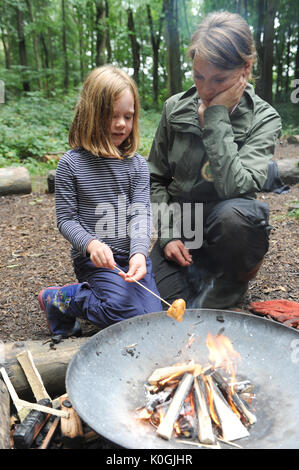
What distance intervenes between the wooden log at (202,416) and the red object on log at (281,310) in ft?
2.91

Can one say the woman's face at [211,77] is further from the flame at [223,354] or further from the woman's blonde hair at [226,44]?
the flame at [223,354]

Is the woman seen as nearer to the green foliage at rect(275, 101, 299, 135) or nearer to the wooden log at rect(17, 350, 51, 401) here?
the wooden log at rect(17, 350, 51, 401)

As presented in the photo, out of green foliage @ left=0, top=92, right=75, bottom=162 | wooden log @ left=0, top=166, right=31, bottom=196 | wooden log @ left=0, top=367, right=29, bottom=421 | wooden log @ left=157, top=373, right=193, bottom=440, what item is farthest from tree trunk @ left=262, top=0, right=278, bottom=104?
wooden log @ left=0, top=367, right=29, bottom=421

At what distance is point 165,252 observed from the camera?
102 inches

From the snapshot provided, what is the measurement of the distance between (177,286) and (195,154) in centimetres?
85

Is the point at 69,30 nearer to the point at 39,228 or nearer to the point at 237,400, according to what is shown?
the point at 39,228

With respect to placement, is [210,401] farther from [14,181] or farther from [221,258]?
[14,181]

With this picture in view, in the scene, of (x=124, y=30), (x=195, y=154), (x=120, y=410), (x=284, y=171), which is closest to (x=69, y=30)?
(x=124, y=30)

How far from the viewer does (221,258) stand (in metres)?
2.36

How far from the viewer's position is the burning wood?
52.6 inches

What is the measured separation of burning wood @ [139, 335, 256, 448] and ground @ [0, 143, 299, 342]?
2.66ft

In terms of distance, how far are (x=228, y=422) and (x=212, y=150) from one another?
1417 mm

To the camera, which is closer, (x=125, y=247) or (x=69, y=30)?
(x=125, y=247)

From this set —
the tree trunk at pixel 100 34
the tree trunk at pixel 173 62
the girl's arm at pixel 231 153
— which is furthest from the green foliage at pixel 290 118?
the girl's arm at pixel 231 153
